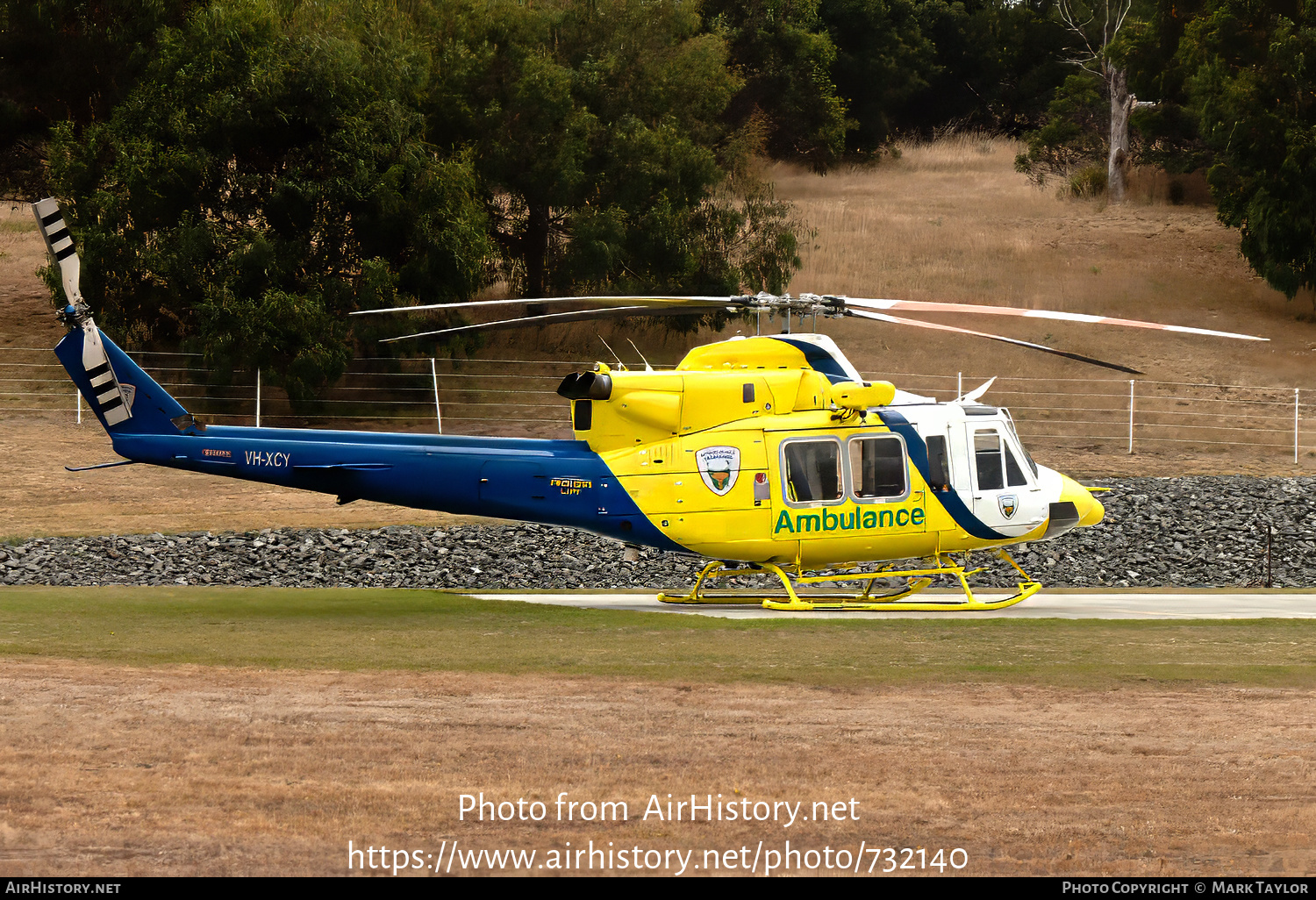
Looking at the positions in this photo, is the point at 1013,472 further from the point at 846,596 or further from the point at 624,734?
the point at 624,734

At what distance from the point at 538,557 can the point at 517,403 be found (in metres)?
12.1

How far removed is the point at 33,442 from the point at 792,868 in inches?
1026

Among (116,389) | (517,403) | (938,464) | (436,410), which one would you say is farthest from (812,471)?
(517,403)

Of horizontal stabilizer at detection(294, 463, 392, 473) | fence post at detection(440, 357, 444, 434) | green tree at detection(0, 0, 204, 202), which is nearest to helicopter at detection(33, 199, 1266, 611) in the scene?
horizontal stabilizer at detection(294, 463, 392, 473)

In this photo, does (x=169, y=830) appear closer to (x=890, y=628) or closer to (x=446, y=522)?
(x=890, y=628)

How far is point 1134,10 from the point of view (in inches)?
2201

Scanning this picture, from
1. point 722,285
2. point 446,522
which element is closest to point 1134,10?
point 722,285

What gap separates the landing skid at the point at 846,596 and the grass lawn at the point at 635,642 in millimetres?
656

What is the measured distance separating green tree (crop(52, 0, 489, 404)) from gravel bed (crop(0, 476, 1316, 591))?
9725mm

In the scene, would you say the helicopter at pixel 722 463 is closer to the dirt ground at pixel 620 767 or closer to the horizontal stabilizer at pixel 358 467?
the horizontal stabilizer at pixel 358 467

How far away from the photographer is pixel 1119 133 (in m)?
52.2

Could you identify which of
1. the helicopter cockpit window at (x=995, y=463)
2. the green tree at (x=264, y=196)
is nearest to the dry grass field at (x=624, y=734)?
the helicopter cockpit window at (x=995, y=463)

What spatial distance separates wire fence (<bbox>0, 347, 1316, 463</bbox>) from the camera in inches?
1257

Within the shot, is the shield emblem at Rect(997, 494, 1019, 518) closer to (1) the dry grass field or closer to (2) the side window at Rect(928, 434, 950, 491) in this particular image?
(2) the side window at Rect(928, 434, 950, 491)
